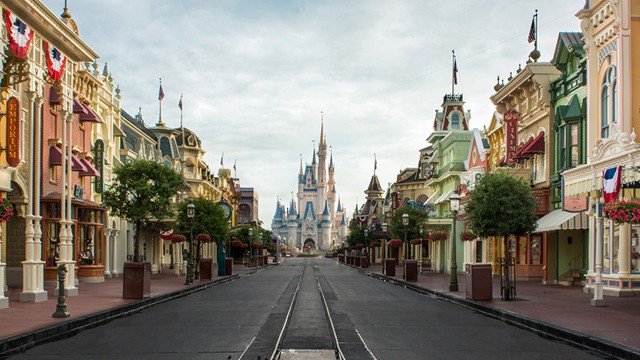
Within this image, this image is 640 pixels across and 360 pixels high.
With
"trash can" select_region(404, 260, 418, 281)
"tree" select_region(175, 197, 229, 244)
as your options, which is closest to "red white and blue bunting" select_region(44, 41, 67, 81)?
"tree" select_region(175, 197, 229, 244)

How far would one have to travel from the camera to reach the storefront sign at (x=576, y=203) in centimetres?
2617

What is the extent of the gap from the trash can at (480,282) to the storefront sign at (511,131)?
16253 millimetres

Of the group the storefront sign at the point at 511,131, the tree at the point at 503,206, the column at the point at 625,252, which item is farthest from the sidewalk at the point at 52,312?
the storefront sign at the point at 511,131

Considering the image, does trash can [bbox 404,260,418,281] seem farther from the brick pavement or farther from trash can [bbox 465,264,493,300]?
trash can [bbox 465,264,493,300]

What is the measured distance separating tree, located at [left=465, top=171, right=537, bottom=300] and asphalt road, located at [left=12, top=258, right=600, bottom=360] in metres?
5.24

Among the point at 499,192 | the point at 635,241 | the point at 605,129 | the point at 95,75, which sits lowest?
the point at 635,241

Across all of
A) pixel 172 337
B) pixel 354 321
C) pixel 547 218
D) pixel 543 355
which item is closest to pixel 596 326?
pixel 543 355

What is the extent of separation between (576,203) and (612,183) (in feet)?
16.0

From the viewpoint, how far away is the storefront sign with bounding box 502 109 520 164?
129 ft

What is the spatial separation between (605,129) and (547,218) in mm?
8107

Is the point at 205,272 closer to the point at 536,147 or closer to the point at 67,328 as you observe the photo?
the point at 536,147

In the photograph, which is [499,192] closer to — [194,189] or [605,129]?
[605,129]

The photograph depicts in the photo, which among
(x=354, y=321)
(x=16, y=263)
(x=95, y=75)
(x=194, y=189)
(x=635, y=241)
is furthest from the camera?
(x=194, y=189)

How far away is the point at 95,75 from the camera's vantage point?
4131 centimetres
